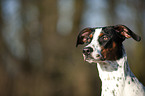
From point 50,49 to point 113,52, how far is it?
26.9 ft

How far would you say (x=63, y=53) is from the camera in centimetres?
1038

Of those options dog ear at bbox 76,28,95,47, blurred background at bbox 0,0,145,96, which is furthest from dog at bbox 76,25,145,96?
blurred background at bbox 0,0,145,96

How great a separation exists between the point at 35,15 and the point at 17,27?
1.19m

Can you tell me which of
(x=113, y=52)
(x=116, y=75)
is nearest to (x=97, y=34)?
(x=113, y=52)

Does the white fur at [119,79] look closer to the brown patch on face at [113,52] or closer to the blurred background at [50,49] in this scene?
the brown patch on face at [113,52]

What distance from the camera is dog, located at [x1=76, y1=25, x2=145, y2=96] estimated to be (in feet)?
7.66

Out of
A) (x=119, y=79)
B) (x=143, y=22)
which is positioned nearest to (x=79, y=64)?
(x=143, y=22)

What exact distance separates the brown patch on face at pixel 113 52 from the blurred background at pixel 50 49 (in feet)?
21.0

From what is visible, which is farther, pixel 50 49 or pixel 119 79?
pixel 50 49

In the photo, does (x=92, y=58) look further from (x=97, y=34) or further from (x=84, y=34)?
(x=84, y=34)

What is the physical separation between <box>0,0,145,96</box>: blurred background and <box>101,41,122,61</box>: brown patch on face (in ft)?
21.0

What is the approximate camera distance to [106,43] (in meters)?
2.37

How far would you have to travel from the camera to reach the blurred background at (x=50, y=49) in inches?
373

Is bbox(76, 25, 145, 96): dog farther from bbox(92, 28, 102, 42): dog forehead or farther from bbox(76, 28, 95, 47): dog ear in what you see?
bbox(76, 28, 95, 47): dog ear
